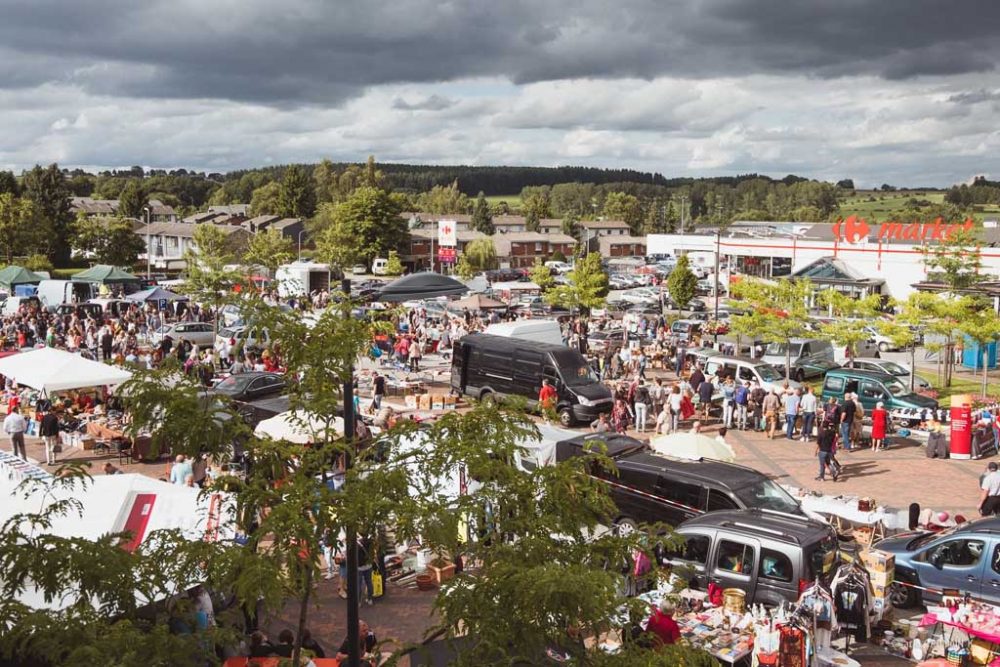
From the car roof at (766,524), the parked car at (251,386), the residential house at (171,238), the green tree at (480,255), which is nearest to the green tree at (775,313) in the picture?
the car roof at (766,524)

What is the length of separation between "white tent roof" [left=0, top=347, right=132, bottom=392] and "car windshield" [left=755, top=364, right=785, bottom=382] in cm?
1662

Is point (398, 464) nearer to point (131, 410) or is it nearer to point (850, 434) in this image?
point (131, 410)

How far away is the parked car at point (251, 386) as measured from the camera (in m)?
21.7

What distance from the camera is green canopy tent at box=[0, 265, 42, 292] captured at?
44.2 m

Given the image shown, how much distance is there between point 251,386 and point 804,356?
1796 cm

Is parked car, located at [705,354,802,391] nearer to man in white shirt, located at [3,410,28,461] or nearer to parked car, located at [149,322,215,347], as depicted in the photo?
man in white shirt, located at [3,410,28,461]

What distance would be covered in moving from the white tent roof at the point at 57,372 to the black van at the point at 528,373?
8739mm

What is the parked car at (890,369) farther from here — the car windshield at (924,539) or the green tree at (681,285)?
the green tree at (681,285)

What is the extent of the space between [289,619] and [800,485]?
10666mm

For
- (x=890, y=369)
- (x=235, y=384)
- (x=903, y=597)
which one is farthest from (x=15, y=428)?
(x=890, y=369)

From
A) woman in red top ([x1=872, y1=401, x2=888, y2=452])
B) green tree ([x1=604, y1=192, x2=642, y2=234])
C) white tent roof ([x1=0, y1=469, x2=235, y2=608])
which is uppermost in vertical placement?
green tree ([x1=604, y1=192, x2=642, y2=234])

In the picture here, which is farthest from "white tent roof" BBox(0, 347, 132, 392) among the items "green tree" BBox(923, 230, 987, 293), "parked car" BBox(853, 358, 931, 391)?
"green tree" BBox(923, 230, 987, 293)

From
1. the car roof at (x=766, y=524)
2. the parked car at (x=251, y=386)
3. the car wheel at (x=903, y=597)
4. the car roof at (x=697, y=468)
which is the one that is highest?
the car roof at (x=697, y=468)

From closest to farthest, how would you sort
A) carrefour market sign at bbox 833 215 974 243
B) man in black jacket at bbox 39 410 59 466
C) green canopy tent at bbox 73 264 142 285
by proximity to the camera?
man in black jacket at bbox 39 410 59 466, green canopy tent at bbox 73 264 142 285, carrefour market sign at bbox 833 215 974 243
